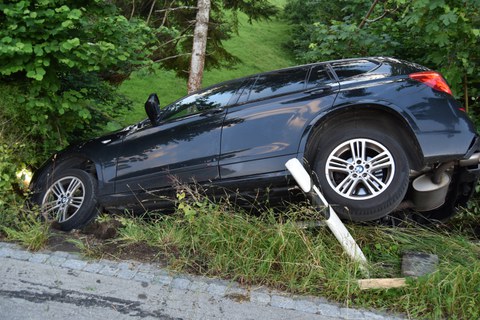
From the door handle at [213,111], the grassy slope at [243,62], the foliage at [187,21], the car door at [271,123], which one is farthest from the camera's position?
the grassy slope at [243,62]

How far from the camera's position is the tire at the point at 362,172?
3.68 m

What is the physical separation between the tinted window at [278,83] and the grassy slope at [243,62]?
24.3ft

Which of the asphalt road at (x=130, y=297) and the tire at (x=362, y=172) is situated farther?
the tire at (x=362, y=172)

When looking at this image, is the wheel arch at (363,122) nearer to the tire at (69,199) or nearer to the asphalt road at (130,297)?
the asphalt road at (130,297)

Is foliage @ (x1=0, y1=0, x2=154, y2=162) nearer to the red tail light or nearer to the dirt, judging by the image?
the dirt

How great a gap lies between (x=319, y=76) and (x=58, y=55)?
112 inches

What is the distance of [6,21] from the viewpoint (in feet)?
15.2

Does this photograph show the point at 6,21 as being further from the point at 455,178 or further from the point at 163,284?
the point at 455,178

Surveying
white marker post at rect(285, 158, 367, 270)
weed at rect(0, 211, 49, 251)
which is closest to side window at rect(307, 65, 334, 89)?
white marker post at rect(285, 158, 367, 270)

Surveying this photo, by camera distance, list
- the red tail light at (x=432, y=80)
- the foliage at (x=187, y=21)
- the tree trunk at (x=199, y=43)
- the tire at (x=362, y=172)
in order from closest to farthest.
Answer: the tire at (x=362, y=172) < the red tail light at (x=432, y=80) < the tree trunk at (x=199, y=43) < the foliage at (x=187, y=21)

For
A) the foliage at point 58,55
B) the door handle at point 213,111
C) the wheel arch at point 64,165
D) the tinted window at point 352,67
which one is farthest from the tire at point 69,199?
the tinted window at point 352,67

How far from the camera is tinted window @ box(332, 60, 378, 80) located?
416cm

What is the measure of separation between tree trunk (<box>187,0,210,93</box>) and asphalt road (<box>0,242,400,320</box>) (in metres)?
5.22

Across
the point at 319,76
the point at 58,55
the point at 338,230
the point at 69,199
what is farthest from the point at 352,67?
the point at 69,199
